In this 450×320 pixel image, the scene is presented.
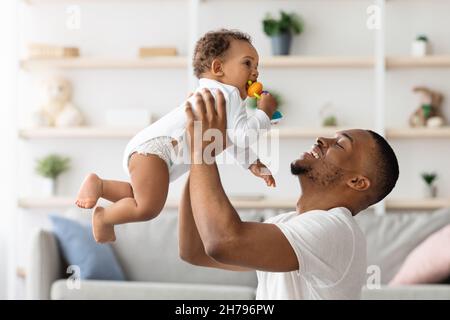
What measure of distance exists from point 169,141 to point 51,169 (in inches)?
104

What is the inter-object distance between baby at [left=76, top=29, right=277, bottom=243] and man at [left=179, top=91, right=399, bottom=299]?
9 centimetres

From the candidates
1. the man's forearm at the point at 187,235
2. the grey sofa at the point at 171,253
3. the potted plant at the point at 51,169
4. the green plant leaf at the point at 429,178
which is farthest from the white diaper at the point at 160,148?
the potted plant at the point at 51,169

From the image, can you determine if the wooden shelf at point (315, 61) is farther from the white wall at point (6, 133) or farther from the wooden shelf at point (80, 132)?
the white wall at point (6, 133)

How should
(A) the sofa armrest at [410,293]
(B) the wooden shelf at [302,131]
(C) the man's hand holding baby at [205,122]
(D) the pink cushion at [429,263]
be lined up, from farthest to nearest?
(B) the wooden shelf at [302,131] → (D) the pink cushion at [429,263] → (A) the sofa armrest at [410,293] → (C) the man's hand holding baby at [205,122]

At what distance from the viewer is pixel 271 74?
3.23 m

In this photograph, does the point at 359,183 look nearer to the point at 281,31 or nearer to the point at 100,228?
the point at 100,228

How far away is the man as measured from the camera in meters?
0.89

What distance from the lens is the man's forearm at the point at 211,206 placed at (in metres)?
0.82

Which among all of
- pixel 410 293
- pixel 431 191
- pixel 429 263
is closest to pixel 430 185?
pixel 431 191

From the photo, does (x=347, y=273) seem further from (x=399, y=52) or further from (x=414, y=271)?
(x=399, y=52)

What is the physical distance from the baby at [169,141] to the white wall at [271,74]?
7.46ft

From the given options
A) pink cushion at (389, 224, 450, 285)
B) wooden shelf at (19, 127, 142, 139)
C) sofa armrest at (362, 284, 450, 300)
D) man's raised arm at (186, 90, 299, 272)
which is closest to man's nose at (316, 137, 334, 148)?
man's raised arm at (186, 90, 299, 272)

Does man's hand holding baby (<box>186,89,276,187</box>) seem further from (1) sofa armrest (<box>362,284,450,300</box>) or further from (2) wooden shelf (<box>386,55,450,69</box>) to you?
(2) wooden shelf (<box>386,55,450,69</box>)
